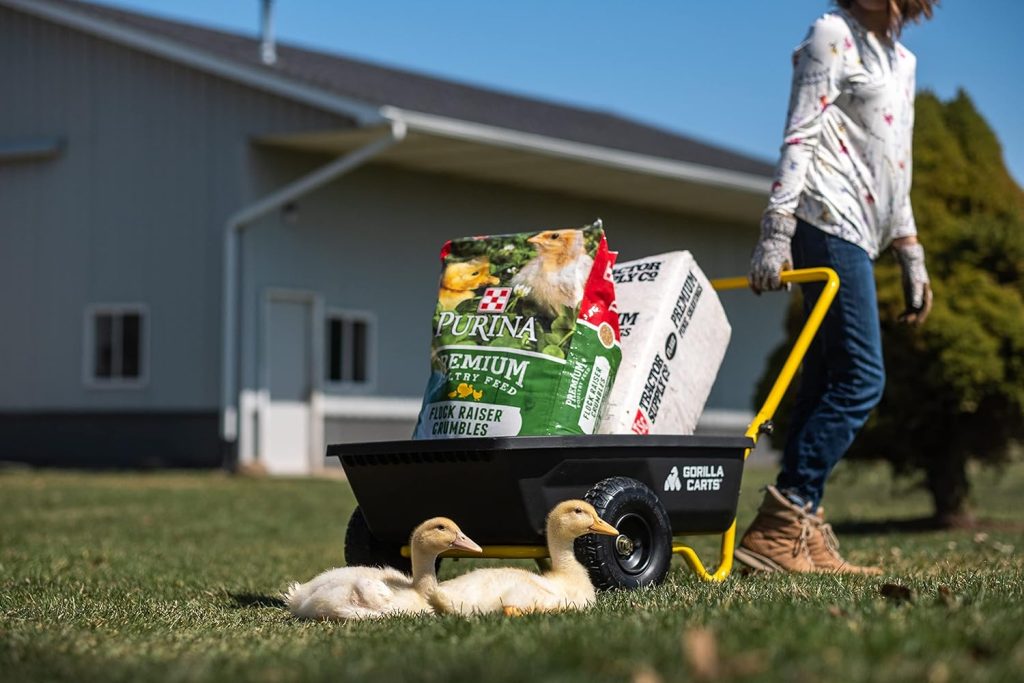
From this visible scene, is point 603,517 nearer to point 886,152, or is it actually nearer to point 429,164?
point 886,152

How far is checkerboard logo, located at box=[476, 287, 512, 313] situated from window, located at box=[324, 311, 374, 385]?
15.2m

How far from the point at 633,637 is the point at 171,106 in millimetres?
17414

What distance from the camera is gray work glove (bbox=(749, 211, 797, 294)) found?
559cm

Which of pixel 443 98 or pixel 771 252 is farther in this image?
pixel 443 98

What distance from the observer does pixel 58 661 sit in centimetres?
348

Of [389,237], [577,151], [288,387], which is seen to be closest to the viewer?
[577,151]

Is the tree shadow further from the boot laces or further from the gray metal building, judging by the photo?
the gray metal building

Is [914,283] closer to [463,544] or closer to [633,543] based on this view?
[633,543]

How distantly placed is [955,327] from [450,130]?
984 centimetres

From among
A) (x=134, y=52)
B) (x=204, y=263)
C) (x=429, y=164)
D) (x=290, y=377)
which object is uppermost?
(x=134, y=52)

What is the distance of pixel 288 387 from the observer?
19641 mm

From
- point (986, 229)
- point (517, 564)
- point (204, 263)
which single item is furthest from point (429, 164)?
point (517, 564)

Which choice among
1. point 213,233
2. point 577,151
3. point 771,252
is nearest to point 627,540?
point 771,252

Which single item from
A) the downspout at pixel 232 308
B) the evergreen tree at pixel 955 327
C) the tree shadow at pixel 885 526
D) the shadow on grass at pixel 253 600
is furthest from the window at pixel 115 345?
the shadow on grass at pixel 253 600
